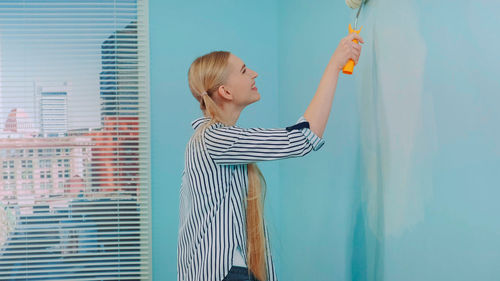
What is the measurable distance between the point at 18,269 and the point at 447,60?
2.26 m

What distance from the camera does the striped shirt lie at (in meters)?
1.28

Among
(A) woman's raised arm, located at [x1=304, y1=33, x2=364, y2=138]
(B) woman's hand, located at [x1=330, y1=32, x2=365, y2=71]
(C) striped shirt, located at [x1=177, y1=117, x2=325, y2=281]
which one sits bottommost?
(C) striped shirt, located at [x1=177, y1=117, x2=325, y2=281]

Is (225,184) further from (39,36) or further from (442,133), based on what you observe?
(39,36)

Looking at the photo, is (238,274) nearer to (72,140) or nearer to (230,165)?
(230,165)

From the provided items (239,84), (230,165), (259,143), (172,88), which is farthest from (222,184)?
(172,88)

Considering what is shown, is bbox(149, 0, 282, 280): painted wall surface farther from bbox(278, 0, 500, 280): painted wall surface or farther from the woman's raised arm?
the woman's raised arm

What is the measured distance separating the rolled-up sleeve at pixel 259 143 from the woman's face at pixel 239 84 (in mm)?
135

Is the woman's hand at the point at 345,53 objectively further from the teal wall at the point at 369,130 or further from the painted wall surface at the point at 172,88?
the painted wall surface at the point at 172,88

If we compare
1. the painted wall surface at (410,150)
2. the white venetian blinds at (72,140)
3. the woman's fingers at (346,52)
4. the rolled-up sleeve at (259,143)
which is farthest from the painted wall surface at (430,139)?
the white venetian blinds at (72,140)

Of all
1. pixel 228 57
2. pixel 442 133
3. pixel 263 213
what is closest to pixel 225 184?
pixel 263 213

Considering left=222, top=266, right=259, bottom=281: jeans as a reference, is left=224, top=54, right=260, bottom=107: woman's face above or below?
above

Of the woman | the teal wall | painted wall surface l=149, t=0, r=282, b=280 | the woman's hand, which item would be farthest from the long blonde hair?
painted wall surface l=149, t=0, r=282, b=280

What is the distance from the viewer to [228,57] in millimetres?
1461

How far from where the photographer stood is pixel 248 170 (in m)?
1.41
